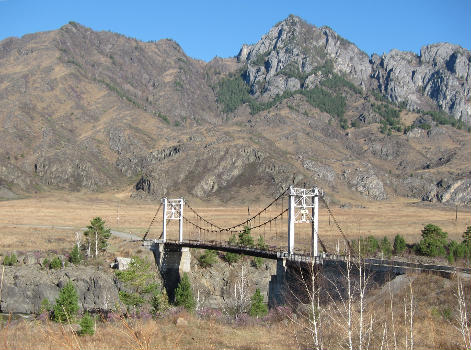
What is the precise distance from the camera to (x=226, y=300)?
2441 inches

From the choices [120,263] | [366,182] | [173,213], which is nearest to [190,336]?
[120,263]

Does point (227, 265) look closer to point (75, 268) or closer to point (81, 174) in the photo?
point (75, 268)

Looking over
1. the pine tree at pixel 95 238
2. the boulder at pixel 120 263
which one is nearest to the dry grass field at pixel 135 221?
the pine tree at pixel 95 238

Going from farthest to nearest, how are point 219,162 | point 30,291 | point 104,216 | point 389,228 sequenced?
1. point 219,162
2. point 104,216
3. point 389,228
4. point 30,291

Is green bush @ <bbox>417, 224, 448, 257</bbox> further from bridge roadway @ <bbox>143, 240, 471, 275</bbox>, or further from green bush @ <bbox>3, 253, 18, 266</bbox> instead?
green bush @ <bbox>3, 253, 18, 266</bbox>

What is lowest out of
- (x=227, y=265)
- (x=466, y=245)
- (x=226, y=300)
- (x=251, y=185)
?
(x=226, y=300)

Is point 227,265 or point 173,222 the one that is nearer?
point 227,265

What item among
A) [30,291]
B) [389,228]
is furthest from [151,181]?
[30,291]

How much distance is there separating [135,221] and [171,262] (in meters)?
43.9

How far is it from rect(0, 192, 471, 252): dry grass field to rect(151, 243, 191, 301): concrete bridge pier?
44.9 feet

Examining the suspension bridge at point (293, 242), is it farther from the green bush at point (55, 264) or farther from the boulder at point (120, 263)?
the green bush at point (55, 264)

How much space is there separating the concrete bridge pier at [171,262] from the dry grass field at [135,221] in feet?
44.9

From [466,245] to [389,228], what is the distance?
121 ft

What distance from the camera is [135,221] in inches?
4213
